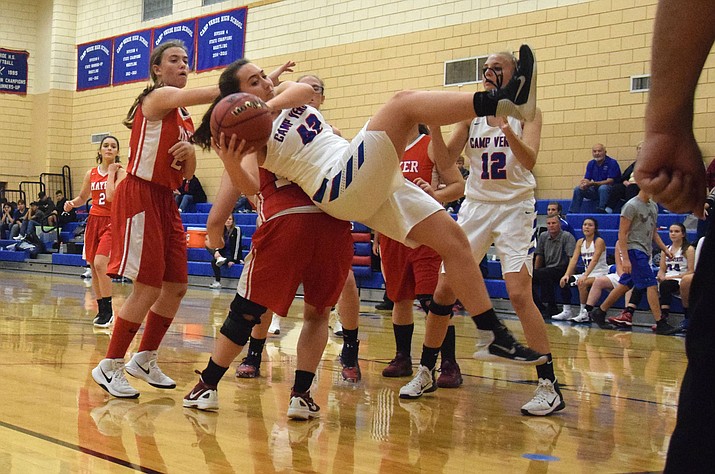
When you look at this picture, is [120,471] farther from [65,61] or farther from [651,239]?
[65,61]

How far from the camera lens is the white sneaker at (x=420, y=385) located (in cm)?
457

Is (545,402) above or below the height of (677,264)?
below

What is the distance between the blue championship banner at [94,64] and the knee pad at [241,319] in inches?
723

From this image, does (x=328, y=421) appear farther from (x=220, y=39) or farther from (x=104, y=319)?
(x=220, y=39)

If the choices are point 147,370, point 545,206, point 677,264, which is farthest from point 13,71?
point 147,370

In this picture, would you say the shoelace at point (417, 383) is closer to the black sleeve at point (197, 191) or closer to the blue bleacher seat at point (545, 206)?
the blue bleacher seat at point (545, 206)

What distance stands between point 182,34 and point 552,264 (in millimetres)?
11080

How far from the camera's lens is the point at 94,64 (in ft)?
70.1

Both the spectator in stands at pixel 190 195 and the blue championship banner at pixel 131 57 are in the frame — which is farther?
the blue championship banner at pixel 131 57

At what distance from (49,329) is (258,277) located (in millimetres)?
4043

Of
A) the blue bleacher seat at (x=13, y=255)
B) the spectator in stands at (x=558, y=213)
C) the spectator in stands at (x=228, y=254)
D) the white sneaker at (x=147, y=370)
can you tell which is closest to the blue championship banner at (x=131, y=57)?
the blue bleacher seat at (x=13, y=255)

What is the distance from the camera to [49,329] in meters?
7.23

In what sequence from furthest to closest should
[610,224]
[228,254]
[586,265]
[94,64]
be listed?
[94,64] < [228,254] < [610,224] < [586,265]

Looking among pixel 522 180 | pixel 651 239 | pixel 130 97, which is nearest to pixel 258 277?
pixel 522 180
